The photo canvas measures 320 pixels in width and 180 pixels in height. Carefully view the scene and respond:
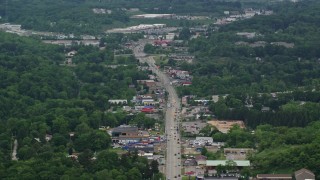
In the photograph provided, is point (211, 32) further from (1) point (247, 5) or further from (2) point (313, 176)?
(2) point (313, 176)

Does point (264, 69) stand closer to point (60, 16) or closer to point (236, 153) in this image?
point (236, 153)

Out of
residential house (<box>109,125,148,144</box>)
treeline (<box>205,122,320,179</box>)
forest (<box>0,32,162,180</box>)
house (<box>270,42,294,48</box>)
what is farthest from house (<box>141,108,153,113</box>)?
house (<box>270,42,294,48</box>)

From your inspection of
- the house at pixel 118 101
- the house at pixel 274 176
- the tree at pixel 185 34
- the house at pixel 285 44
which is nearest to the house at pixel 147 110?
the house at pixel 118 101

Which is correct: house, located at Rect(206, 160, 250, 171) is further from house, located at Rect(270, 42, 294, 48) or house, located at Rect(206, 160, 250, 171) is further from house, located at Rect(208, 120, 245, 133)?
house, located at Rect(270, 42, 294, 48)

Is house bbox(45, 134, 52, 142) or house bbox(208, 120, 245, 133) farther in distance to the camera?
house bbox(208, 120, 245, 133)

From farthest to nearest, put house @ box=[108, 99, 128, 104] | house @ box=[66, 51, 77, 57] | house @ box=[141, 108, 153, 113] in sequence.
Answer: house @ box=[66, 51, 77, 57] < house @ box=[108, 99, 128, 104] < house @ box=[141, 108, 153, 113]

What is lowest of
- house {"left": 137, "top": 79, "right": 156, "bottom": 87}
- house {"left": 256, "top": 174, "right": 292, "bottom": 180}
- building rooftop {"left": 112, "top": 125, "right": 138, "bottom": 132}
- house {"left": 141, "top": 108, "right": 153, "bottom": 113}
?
house {"left": 141, "top": 108, "right": 153, "bottom": 113}

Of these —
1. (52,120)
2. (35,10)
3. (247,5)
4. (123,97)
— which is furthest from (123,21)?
(52,120)
